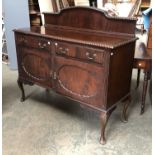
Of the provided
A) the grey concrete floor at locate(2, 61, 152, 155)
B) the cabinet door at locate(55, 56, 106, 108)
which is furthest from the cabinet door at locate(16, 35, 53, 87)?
the grey concrete floor at locate(2, 61, 152, 155)

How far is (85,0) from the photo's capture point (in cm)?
322

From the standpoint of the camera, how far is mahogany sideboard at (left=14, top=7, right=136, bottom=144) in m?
1.59

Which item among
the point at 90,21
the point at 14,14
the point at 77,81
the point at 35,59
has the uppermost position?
the point at 14,14

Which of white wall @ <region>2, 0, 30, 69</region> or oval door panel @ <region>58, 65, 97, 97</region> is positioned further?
white wall @ <region>2, 0, 30, 69</region>

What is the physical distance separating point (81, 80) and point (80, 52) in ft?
0.74

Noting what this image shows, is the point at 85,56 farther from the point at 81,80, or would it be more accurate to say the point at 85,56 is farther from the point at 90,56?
the point at 81,80

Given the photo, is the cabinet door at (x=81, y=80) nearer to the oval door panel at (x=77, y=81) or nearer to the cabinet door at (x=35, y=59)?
the oval door panel at (x=77, y=81)

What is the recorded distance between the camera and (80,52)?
1.65 metres

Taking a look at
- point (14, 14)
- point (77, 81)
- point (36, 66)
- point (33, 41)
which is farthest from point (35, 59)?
point (14, 14)

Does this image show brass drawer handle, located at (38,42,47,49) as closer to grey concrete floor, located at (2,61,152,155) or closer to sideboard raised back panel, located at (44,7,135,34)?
sideboard raised back panel, located at (44,7,135,34)

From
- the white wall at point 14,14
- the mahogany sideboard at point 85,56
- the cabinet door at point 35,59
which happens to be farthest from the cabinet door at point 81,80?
the white wall at point 14,14

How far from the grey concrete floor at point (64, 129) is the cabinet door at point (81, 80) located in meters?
0.35

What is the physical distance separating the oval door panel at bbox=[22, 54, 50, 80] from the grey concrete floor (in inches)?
16.2

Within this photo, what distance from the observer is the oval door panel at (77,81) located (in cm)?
167
